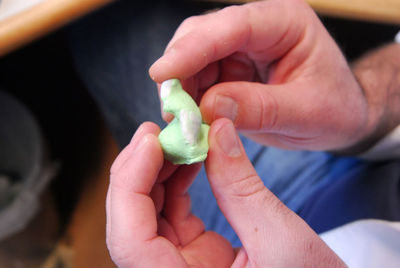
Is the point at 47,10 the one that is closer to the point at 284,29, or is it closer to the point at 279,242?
the point at 284,29

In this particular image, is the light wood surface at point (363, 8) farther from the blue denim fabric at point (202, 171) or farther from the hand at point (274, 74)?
the blue denim fabric at point (202, 171)

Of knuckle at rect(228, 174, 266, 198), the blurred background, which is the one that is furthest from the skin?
the blurred background

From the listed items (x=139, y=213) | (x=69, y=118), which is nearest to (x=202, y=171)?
(x=139, y=213)

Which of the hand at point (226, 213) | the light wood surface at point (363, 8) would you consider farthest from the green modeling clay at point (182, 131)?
the light wood surface at point (363, 8)

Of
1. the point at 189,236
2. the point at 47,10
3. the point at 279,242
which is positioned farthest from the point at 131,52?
the point at 279,242

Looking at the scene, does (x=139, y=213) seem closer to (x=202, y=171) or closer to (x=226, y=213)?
(x=226, y=213)

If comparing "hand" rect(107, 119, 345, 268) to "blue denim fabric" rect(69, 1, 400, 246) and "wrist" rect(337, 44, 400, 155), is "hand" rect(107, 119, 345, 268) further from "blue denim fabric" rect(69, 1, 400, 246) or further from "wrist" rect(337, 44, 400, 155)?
"wrist" rect(337, 44, 400, 155)

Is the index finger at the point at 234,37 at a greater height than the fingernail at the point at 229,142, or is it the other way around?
the index finger at the point at 234,37
